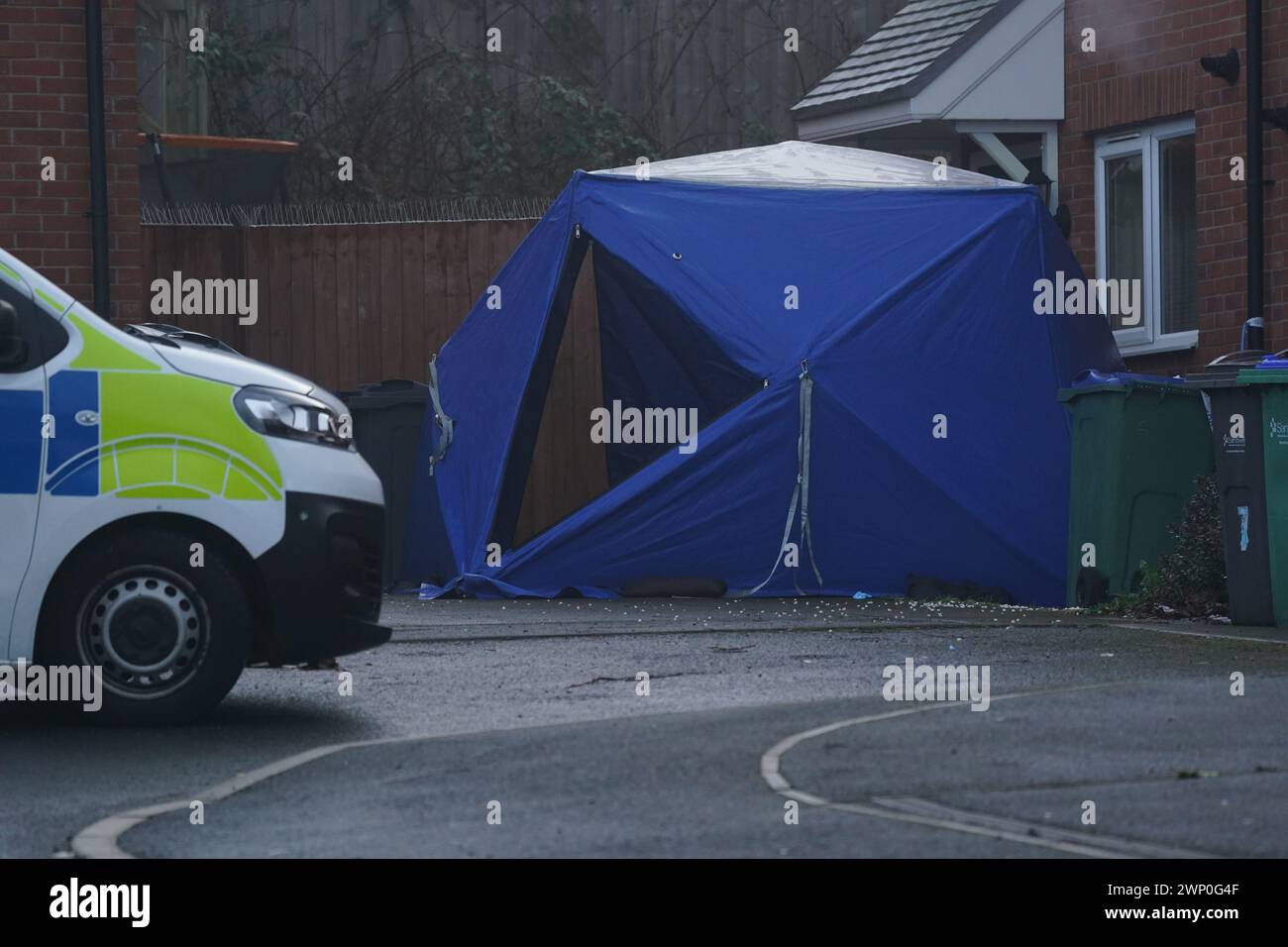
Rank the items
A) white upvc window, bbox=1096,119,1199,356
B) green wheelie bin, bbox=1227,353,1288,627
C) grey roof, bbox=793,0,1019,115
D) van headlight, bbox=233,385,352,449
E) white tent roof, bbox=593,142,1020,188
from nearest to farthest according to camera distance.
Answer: van headlight, bbox=233,385,352,449, green wheelie bin, bbox=1227,353,1288,627, white tent roof, bbox=593,142,1020,188, white upvc window, bbox=1096,119,1199,356, grey roof, bbox=793,0,1019,115

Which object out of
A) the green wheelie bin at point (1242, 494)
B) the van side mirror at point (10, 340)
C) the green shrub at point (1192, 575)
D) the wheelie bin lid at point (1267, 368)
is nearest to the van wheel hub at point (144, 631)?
the van side mirror at point (10, 340)

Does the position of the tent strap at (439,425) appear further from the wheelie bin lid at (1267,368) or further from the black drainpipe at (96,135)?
the wheelie bin lid at (1267,368)

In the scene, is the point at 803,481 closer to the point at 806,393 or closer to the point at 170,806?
the point at 806,393

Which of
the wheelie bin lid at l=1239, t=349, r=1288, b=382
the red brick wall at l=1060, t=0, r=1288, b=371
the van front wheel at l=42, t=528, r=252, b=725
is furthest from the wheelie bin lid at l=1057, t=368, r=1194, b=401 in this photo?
the van front wheel at l=42, t=528, r=252, b=725

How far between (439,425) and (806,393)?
253cm

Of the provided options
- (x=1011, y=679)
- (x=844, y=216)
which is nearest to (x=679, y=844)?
(x=1011, y=679)

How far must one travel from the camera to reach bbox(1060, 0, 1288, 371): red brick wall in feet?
48.1

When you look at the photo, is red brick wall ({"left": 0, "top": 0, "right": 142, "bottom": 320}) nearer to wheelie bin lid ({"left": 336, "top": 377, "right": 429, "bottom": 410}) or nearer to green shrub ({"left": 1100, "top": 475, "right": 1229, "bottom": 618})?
wheelie bin lid ({"left": 336, "top": 377, "right": 429, "bottom": 410})

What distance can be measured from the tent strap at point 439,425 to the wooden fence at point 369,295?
6.06 ft

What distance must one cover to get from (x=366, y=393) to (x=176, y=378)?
7.29 meters

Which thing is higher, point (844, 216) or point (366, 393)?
point (844, 216)

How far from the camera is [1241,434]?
11.3 meters

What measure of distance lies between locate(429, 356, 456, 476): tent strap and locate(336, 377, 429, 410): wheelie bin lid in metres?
0.25
